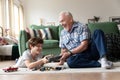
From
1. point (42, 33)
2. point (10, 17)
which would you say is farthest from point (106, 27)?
point (10, 17)

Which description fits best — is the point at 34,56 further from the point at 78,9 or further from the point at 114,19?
the point at 114,19

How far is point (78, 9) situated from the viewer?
9.14 metres

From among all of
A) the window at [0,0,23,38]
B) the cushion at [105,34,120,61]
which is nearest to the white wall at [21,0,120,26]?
the window at [0,0,23,38]

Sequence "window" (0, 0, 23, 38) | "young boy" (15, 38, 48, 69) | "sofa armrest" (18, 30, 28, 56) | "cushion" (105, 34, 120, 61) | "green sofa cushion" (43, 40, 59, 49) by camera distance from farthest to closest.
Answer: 1. "window" (0, 0, 23, 38)
2. "green sofa cushion" (43, 40, 59, 49)
3. "sofa armrest" (18, 30, 28, 56)
4. "cushion" (105, 34, 120, 61)
5. "young boy" (15, 38, 48, 69)

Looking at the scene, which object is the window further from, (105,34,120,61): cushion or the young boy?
the young boy

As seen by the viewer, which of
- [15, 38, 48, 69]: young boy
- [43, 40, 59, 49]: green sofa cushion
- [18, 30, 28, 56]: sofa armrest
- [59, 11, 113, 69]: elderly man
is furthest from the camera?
[43, 40, 59, 49]: green sofa cushion

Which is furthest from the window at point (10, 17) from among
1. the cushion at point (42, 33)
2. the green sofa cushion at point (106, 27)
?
the green sofa cushion at point (106, 27)

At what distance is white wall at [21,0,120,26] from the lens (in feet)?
29.8

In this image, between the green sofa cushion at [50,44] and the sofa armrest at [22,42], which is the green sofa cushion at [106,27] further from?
the sofa armrest at [22,42]

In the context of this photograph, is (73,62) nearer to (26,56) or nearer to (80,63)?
(80,63)

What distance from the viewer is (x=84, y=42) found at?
2.88 meters

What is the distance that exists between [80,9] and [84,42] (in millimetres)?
6379

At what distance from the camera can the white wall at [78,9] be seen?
9.09 m

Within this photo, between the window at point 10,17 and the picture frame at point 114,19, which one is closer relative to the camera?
the window at point 10,17
